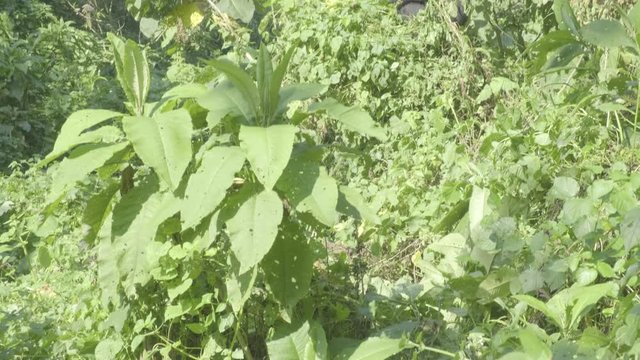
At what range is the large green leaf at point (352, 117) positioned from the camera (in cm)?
265

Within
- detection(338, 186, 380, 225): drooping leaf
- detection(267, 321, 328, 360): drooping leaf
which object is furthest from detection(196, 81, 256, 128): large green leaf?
detection(267, 321, 328, 360): drooping leaf

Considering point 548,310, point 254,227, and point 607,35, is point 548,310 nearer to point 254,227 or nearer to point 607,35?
point 254,227

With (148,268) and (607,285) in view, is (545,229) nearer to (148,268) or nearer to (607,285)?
(607,285)

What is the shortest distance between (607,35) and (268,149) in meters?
1.57

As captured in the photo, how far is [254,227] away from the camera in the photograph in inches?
95.2

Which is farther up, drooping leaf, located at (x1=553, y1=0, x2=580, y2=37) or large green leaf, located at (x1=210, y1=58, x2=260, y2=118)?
large green leaf, located at (x1=210, y1=58, x2=260, y2=118)

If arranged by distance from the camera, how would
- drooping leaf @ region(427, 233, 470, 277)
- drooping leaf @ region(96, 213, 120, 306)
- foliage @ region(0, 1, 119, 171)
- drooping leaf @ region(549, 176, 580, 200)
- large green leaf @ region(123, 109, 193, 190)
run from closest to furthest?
large green leaf @ region(123, 109, 193, 190) < drooping leaf @ region(96, 213, 120, 306) < drooping leaf @ region(549, 176, 580, 200) < drooping leaf @ region(427, 233, 470, 277) < foliage @ region(0, 1, 119, 171)

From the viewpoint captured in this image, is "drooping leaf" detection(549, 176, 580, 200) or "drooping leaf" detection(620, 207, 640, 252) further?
"drooping leaf" detection(549, 176, 580, 200)

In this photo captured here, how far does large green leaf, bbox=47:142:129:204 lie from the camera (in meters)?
2.52

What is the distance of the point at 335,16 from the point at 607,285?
392 cm

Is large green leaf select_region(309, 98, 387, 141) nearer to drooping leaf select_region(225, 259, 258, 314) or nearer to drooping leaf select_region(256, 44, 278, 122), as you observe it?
drooping leaf select_region(256, 44, 278, 122)

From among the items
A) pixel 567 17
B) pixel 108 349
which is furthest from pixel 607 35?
pixel 108 349

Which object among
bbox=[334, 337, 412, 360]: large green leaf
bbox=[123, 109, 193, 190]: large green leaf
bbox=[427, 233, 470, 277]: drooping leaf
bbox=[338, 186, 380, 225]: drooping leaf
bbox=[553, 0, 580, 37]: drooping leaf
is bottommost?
bbox=[427, 233, 470, 277]: drooping leaf

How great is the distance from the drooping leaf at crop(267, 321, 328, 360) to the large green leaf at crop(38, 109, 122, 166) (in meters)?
0.83
